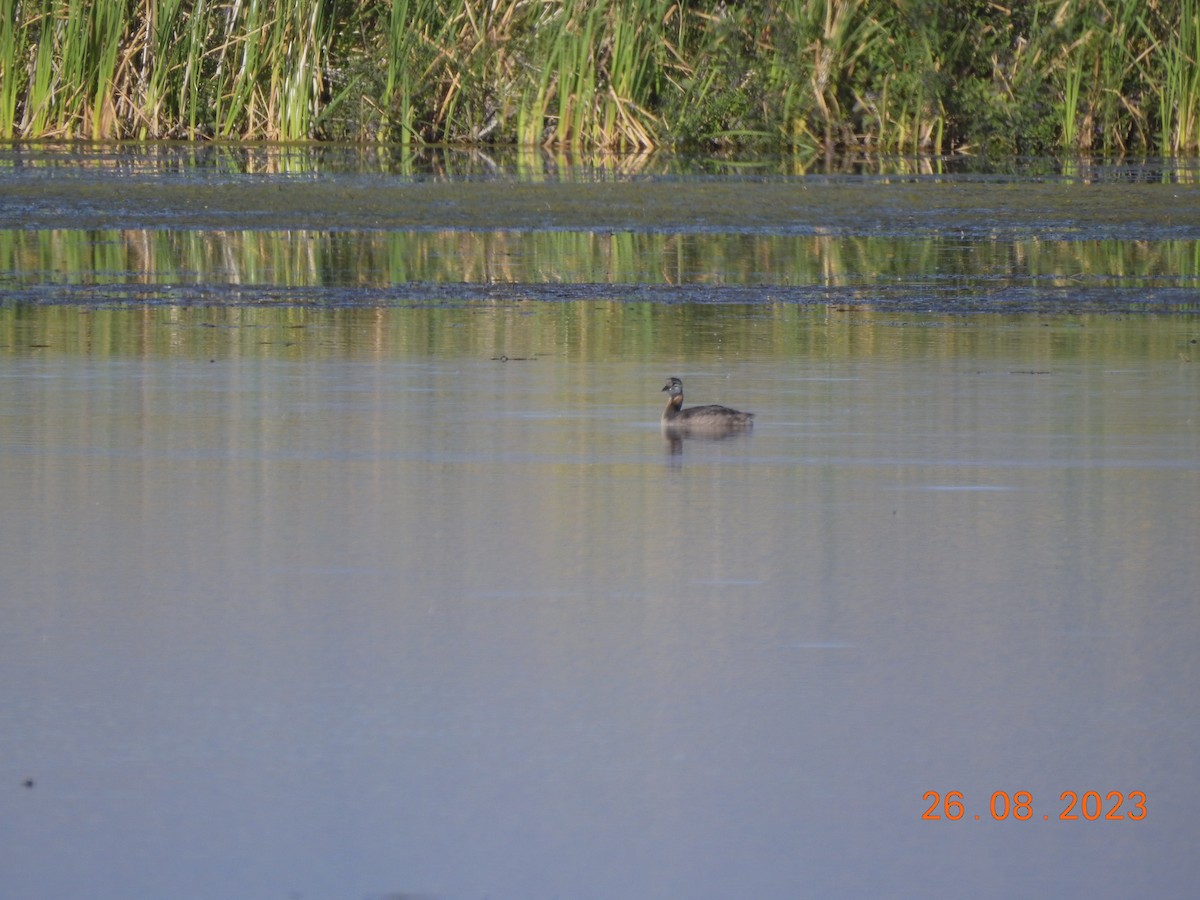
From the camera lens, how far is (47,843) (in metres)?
2.79

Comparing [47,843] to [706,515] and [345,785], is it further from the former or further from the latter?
[706,515]

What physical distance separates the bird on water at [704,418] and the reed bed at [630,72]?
1059 cm

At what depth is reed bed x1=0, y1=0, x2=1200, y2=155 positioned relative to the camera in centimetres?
1652

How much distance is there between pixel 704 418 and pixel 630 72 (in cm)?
1109

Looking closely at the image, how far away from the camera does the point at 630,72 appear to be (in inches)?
649

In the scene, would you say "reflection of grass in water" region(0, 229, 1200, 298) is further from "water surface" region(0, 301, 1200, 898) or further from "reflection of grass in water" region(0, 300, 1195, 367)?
"water surface" region(0, 301, 1200, 898)

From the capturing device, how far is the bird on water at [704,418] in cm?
574

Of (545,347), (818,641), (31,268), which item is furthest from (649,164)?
(818,641)

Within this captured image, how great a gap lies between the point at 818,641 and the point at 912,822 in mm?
817

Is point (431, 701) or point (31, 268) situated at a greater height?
point (31, 268)

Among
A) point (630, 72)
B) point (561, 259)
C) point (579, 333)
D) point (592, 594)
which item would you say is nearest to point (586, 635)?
point (592, 594)

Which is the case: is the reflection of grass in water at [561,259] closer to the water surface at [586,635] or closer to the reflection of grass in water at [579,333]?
the reflection of grass in water at [579,333]

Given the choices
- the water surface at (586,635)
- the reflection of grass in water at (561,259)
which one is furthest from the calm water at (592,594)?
the reflection of grass in water at (561,259)

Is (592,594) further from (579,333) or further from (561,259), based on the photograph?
(561,259)
